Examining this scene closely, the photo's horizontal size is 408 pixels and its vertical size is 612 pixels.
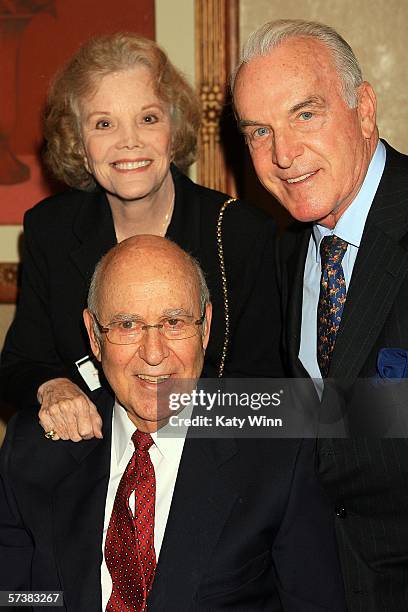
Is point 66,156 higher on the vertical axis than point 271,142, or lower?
lower

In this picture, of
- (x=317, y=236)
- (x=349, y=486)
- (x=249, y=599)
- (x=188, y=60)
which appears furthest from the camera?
(x=188, y=60)

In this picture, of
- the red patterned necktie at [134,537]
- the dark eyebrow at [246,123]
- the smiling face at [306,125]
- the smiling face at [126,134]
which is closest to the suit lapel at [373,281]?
the smiling face at [306,125]

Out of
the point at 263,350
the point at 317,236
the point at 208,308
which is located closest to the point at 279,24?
the point at 317,236

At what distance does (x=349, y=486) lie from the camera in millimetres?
2557

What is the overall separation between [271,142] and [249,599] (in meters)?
1.28

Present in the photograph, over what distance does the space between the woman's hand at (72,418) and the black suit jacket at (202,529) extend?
0.04 metres

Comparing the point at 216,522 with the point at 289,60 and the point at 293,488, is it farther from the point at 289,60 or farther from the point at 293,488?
the point at 289,60

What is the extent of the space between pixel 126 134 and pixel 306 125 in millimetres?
762

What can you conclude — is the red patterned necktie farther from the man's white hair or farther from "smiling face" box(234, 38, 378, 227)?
the man's white hair

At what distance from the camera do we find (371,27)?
3828 mm

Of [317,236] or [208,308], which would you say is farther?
[317,236]

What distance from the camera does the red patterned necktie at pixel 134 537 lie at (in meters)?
2.37

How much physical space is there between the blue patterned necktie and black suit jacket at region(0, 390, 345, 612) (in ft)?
1.10

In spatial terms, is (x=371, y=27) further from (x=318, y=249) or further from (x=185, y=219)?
(x=318, y=249)
